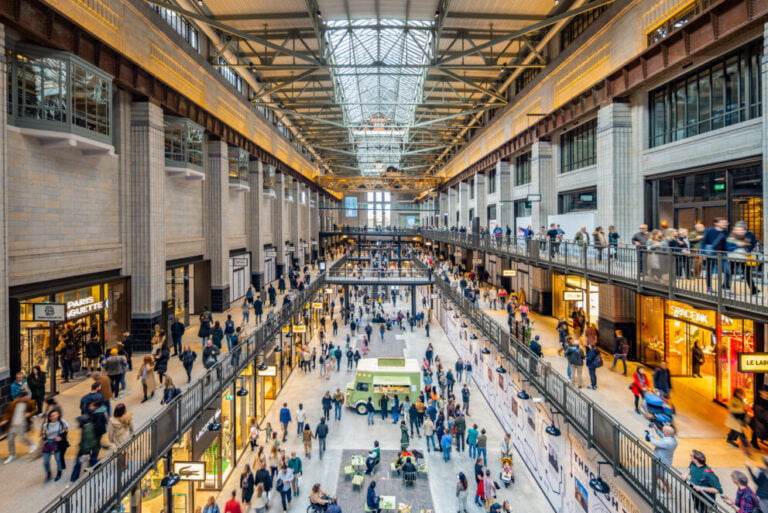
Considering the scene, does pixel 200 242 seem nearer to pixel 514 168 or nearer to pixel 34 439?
pixel 34 439

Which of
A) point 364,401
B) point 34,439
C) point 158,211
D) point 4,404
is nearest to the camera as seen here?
point 34,439

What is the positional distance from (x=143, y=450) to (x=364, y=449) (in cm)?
990

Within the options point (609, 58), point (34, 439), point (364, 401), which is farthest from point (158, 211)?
point (609, 58)

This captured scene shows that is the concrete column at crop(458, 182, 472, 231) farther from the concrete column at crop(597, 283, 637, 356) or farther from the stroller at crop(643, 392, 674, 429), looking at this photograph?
the stroller at crop(643, 392, 674, 429)

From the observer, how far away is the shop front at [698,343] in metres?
10.0

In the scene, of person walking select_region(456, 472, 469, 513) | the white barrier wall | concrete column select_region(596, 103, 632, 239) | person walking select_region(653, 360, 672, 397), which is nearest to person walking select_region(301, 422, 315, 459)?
person walking select_region(456, 472, 469, 513)

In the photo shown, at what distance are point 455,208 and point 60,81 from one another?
40.9 meters

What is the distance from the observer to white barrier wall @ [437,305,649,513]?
809 centimetres

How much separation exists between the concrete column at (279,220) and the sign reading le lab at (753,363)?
30028 mm

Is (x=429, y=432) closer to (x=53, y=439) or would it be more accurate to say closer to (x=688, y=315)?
(x=688, y=315)

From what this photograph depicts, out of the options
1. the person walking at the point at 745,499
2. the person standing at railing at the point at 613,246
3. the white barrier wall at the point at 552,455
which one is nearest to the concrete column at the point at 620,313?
the person standing at railing at the point at 613,246

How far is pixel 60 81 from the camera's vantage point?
1017 centimetres

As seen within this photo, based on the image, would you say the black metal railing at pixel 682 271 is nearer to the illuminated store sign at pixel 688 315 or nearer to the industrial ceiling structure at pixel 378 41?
the illuminated store sign at pixel 688 315

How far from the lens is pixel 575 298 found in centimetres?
1508
